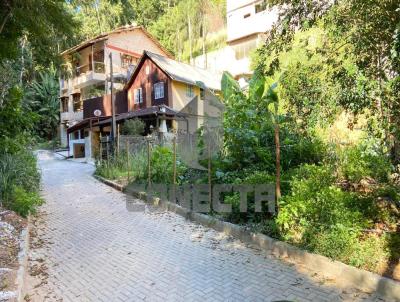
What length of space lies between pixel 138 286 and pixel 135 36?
32.3 meters

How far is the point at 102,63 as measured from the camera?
3114cm

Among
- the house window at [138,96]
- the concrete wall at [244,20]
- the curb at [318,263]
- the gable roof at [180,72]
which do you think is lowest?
the curb at [318,263]

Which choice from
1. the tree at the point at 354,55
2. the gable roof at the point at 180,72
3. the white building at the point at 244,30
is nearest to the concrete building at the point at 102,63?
the gable roof at the point at 180,72

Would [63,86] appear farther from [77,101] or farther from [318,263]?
[318,263]

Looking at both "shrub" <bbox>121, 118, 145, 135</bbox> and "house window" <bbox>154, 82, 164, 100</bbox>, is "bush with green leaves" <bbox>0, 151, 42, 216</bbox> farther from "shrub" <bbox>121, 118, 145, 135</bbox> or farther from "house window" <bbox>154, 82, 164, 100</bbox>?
"house window" <bbox>154, 82, 164, 100</bbox>

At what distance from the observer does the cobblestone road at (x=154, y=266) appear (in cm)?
423

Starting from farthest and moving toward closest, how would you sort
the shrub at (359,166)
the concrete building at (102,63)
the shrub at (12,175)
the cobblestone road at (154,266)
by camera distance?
the concrete building at (102,63)
the shrub at (12,175)
the shrub at (359,166)
the cobblestone road at (154,266)

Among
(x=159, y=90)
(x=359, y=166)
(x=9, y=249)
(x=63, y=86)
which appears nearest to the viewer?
(x=9, y=249)

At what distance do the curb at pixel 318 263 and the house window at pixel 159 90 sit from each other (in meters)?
18.0

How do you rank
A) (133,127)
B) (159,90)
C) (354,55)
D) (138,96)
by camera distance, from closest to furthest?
(354,55) → (133,127) → (159,90) → (138,96)

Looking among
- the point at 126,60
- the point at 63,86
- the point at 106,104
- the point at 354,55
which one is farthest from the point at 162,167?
the point at 63,86

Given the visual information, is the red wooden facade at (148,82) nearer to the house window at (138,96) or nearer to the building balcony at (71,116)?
the house window at (138,96)

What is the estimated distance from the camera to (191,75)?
86.5 ft

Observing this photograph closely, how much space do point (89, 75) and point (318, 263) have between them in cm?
3016
